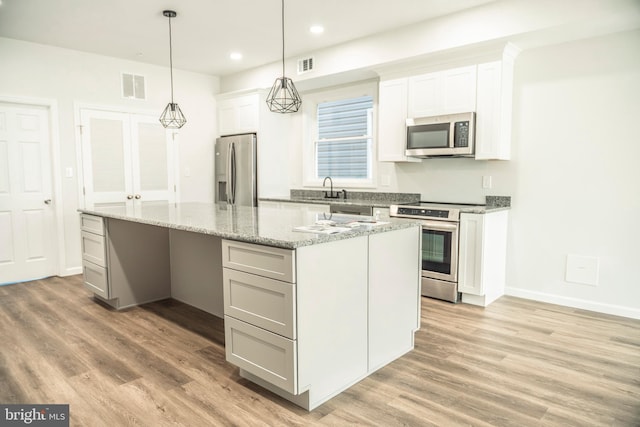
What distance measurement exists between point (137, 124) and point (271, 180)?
1.88 m

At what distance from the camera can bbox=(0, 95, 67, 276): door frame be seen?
15.7 ft

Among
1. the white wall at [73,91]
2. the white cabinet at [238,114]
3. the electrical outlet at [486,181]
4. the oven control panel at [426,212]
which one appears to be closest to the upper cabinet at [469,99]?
the electrical outlet at [486,181]

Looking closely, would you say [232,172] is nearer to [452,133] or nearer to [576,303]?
[452,133]

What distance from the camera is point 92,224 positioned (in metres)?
3.80

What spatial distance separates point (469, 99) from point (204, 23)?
265cm

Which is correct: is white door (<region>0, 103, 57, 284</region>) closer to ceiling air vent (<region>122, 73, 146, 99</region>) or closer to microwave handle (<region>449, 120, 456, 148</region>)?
ceiling air vent (<region>122, 73, 146, 99</region>)

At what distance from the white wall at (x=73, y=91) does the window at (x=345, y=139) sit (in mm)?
1836

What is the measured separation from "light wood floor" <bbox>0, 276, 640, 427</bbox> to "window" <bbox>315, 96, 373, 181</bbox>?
240 centimetres

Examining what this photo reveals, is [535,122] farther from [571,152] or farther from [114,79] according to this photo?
[114,79]

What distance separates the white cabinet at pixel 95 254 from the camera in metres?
3.66

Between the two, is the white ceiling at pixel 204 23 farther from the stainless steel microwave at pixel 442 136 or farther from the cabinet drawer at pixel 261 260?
the cabinet drawer at pixel 261 260

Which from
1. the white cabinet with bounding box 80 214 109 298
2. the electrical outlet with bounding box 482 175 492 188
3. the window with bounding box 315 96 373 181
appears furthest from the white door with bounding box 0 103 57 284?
the electrical outlet with bounding box 482 175 492 188

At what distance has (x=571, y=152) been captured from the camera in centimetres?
368

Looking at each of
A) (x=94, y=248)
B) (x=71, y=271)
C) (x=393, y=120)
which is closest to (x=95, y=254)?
(x=94, y=248)
